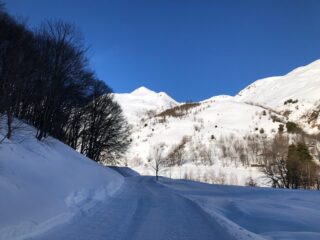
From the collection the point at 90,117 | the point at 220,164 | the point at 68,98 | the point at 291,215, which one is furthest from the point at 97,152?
the point at 220,164

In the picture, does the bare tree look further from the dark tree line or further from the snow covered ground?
the snow covered ground

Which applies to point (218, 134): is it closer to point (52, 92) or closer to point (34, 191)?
point (52, 92)

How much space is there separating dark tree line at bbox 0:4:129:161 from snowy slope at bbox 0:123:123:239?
172cm

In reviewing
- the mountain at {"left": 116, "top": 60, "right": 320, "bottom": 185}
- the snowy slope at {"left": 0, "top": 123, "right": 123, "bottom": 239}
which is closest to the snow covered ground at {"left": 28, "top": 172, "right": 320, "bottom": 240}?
the snowy slope at {"left": 0, "top": 123, "right": 123, "bottom": 239}

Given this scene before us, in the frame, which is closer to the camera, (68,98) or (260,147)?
(68,98)

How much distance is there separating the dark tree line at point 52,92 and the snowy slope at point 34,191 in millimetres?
1718

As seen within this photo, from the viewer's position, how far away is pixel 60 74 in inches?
895

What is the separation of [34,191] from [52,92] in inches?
551

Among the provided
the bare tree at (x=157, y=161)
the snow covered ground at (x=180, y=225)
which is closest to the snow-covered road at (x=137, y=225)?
the snow covered ground at (x=180, y=225)

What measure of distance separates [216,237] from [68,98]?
2485 cm

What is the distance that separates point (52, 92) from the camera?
23.0 meters

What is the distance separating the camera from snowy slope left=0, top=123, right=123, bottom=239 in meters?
7.88

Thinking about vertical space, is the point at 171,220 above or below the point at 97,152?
below

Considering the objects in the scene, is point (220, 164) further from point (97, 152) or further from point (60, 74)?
point (60, 74)
